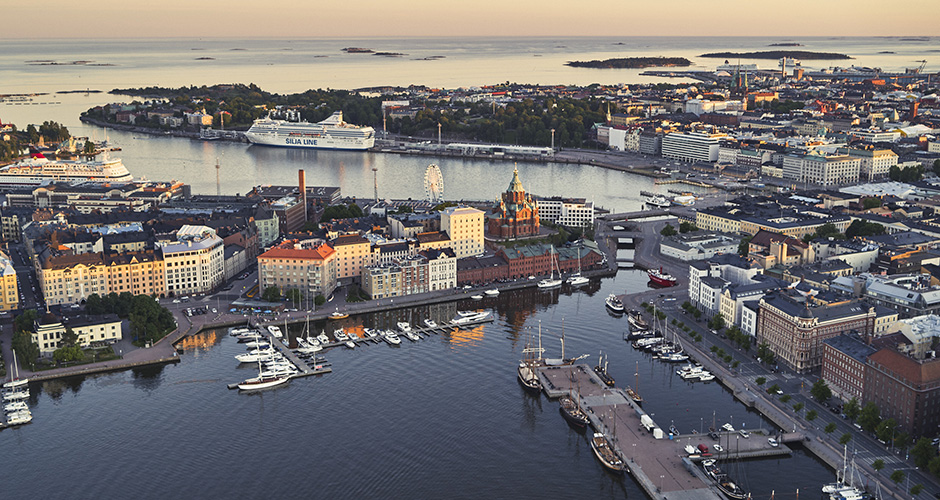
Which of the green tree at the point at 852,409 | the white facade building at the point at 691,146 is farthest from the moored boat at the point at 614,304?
the white facade building at the point at 691,146

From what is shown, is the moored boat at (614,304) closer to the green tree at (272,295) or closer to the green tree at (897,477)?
the green tree at (272,295)

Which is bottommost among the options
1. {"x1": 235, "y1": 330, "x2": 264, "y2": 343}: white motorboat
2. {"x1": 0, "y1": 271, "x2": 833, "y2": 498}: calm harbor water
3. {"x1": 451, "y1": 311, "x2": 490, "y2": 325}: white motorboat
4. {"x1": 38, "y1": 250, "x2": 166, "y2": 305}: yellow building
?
{"x1": 0, "y1": 271, "x2": 833, "y2": 498}: calm harbor water

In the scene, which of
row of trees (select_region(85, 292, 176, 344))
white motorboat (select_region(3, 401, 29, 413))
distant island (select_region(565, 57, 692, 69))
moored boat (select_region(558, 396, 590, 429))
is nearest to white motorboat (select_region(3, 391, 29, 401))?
white motorboat (select_region(3, 401, 29, 413))

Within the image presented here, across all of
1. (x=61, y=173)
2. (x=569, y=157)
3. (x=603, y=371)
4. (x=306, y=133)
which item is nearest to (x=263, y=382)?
(x=603, y=371)

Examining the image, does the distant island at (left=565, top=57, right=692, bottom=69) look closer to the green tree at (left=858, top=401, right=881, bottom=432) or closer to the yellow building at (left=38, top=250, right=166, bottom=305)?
the yellow building at (left=38, top=250, right=166, bottom=305)

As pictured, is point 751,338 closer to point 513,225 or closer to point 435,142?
point 513,225

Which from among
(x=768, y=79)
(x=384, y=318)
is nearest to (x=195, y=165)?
(x=384, y=318)

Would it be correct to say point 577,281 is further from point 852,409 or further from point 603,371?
point 852,409
